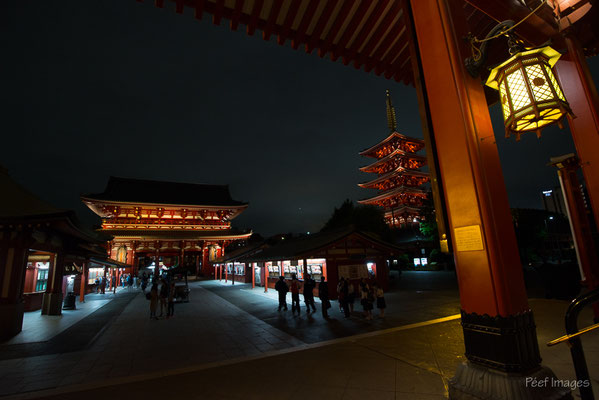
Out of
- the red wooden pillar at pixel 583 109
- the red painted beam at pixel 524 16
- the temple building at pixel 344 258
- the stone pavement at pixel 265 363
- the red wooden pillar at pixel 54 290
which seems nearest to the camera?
the red painted beam at pixel 524 16

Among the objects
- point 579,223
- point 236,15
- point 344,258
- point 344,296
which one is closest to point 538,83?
point 236,15

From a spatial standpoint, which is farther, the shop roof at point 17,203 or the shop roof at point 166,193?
the shop roof at point 166,193

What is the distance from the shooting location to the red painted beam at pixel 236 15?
466 cm

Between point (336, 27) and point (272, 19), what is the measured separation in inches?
49.4

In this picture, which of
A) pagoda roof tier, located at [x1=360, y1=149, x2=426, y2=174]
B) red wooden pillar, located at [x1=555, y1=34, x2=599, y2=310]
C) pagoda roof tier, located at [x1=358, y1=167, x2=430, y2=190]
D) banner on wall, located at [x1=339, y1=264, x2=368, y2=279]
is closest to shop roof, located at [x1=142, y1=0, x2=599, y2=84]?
red wooden pillar, located at [x1=555, y1=34, x2=599, y2=310]

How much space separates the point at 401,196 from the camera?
38.2 metres

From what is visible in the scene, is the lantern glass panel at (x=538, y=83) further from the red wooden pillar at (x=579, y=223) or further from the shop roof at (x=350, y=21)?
the red wooden pillar at (x=579, y=223)

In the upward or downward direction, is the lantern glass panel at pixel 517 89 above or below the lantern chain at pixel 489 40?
below

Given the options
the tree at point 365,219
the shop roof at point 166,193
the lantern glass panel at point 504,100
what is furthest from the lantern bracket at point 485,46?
the shop roof at point 166,193

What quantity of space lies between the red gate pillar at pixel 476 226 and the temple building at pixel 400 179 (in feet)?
117

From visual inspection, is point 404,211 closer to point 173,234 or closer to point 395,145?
point 395,145

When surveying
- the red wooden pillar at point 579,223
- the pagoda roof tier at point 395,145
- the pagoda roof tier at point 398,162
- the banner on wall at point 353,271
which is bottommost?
the banner on wall at point 353,271

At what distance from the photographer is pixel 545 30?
4.77 m

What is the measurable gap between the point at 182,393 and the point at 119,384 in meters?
1.51
